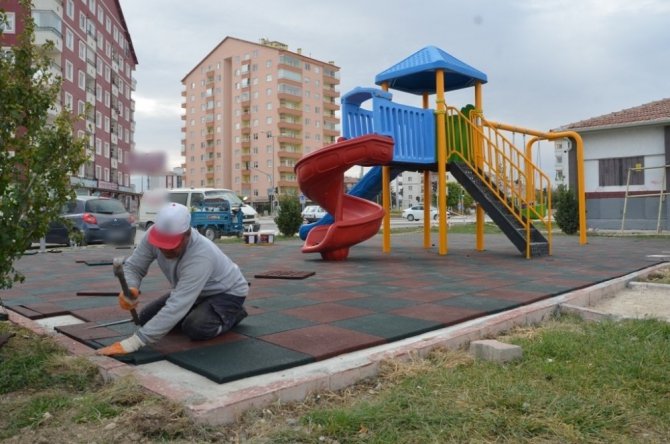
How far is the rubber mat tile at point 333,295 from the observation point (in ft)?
17.8

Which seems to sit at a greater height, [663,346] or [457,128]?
[457,128]

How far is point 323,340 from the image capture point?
371cm

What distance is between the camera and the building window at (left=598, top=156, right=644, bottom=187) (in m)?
20.3

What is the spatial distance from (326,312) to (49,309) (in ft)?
8.33

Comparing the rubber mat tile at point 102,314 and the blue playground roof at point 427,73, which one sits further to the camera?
the blue playground roof at point 427,73

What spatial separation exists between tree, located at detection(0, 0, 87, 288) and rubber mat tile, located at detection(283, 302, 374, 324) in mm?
2021

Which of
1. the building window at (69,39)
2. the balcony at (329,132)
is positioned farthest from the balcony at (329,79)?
the building window at (69,39)

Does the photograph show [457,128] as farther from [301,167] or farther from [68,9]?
[68,9]

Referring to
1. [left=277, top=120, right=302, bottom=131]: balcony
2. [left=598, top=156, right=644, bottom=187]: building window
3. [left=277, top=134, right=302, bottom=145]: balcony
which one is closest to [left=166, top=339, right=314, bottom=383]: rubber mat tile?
[left=598, top=156, right=644, bottom=187]: building window

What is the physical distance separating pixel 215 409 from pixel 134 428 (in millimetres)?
360

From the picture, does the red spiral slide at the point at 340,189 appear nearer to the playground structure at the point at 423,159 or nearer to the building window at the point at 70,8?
the playground structure at the point at 423,159

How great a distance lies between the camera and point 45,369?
3203 millimetres

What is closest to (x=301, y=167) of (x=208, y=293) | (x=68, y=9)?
(x=208, y=293)

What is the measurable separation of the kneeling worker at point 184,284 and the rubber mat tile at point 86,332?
266 millimetres
